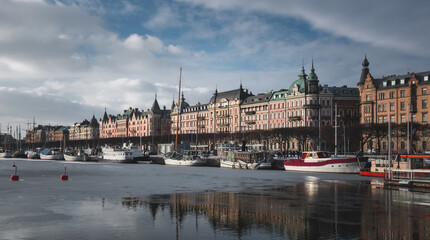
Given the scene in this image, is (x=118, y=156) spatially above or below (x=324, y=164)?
below

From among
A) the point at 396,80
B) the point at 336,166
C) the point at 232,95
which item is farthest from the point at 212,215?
the point at 232,95

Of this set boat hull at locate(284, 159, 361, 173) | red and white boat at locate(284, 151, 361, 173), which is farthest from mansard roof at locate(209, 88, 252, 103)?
boat hull at locate(284, 159, 361, 173)

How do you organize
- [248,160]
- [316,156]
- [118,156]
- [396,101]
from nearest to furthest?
[316,156] → [248,160] → [396,101] → [118,156]

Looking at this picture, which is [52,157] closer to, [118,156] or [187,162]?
[118,156]

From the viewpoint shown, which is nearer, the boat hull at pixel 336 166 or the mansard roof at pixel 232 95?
the boat hull at pixel 336 166

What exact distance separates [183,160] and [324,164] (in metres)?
43.0

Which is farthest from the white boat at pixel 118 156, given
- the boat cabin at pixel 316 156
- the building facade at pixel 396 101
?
the building facade at pixel 396 101

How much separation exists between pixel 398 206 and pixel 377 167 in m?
31.2

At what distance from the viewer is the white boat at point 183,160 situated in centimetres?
9581

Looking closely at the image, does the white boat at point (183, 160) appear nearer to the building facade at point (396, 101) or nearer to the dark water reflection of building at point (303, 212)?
the building facade at point (396, 101)

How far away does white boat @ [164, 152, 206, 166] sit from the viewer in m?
95.8

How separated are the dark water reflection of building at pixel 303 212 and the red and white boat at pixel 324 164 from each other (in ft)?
94.4

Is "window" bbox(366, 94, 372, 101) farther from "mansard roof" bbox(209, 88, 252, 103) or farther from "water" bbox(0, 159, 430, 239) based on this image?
"water" bbox(0, 159, 430, 239)

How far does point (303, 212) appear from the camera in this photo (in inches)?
928
